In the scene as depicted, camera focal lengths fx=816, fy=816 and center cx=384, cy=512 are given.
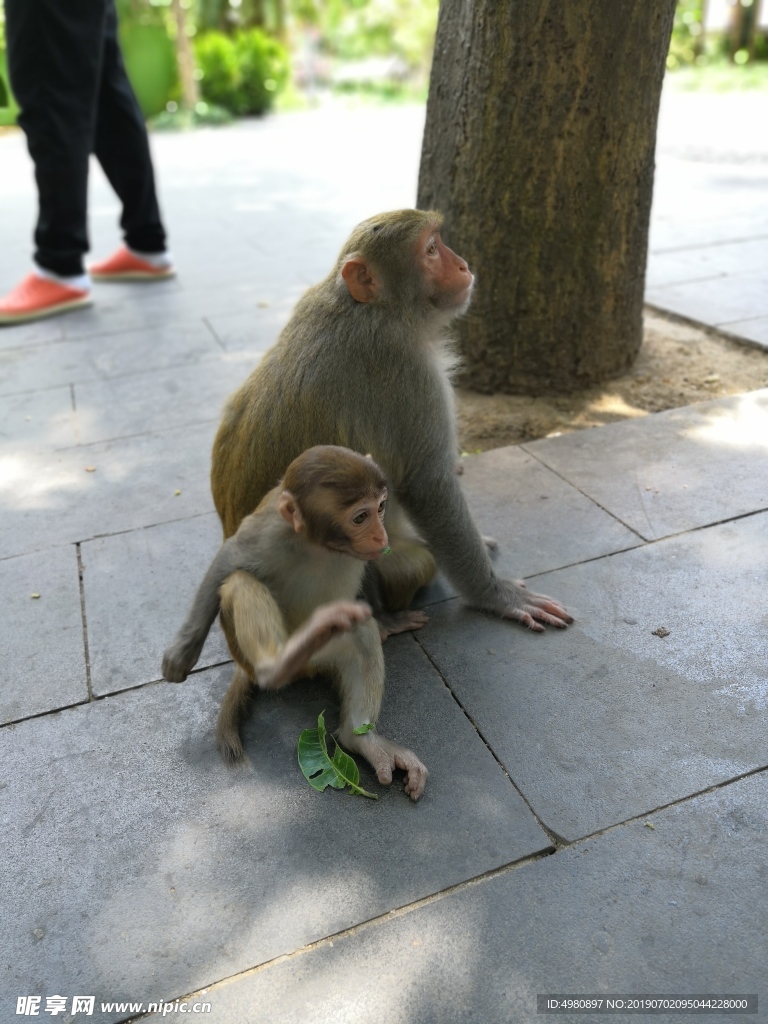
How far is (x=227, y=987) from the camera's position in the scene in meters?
2.07

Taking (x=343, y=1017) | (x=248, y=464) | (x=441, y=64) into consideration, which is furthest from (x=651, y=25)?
(x=343, y=1017)

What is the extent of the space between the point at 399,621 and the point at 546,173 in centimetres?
276

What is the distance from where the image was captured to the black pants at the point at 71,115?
6.01 meters

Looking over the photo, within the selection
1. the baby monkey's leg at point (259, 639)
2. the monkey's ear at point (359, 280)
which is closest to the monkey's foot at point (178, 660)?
the baby monkey's leg at point (259, 639)

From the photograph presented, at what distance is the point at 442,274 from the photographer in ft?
10.2

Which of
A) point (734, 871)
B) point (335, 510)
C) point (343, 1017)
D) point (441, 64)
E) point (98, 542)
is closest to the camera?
point (343, 1017)

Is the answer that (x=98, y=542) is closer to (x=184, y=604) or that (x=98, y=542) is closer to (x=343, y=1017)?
(x=184, y=604)

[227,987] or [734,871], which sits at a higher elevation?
[734,871]

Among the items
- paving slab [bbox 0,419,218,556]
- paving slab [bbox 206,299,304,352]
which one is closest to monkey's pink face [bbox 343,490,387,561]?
paving slab [bbox 0,419,218,556]

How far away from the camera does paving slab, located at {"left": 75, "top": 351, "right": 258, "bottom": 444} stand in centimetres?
517

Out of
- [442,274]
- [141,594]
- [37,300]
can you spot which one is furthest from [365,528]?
[37,300]

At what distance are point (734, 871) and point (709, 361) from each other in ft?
12.9

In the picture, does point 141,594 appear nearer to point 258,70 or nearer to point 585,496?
point 585,496

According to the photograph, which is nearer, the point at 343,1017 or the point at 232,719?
the point at 343,1017
